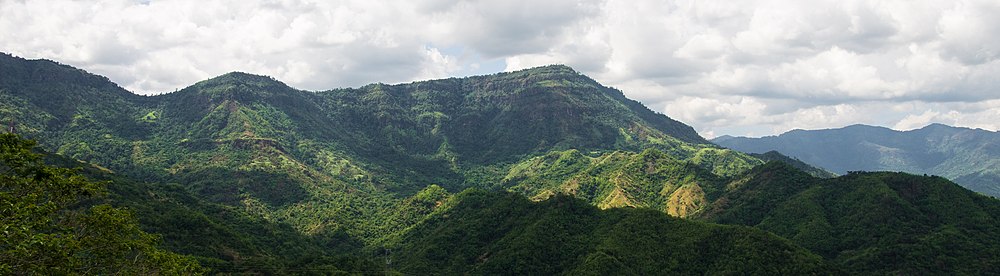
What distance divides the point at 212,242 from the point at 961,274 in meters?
213

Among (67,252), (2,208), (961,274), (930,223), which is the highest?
(2,208)

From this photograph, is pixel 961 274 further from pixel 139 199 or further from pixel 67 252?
pixel 139 199

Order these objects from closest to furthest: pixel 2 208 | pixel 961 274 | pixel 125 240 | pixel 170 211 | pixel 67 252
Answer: pixel 2 208, pixel 67 252, pixel 125 240, pixel 961 274, pixel 170 211

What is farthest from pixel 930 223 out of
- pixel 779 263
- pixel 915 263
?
pixel 779 263

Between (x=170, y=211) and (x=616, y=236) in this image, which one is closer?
(x=170, y=211)

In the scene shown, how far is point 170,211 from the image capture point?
182 m

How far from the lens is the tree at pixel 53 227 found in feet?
125

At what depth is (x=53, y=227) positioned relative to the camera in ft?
142

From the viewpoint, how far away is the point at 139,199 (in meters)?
194

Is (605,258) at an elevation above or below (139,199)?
below

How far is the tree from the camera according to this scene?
38094 mm

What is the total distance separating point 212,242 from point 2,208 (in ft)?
474

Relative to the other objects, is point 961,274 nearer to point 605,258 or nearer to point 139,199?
point 605,258

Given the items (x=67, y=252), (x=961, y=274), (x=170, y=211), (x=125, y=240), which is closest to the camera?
(x=67, y=252)
